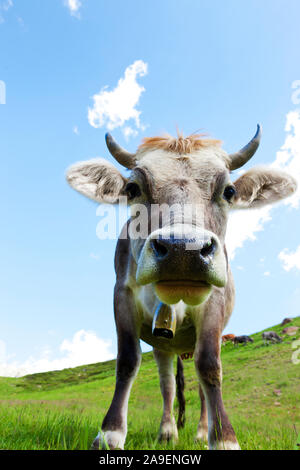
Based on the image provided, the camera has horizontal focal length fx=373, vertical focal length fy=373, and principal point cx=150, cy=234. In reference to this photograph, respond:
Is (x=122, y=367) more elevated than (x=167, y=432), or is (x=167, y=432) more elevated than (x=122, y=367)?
(x=122, y=367)

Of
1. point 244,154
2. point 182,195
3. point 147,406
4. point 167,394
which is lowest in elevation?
point 167,394

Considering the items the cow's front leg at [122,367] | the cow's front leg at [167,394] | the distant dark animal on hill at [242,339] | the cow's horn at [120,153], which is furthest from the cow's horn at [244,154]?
the distant dark animal on hill at [242,339]

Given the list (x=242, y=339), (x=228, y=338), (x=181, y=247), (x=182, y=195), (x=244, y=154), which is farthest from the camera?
(x=228, y=338)

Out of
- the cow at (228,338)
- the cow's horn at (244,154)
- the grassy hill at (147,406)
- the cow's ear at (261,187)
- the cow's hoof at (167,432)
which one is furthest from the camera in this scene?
the cow at (228,338)

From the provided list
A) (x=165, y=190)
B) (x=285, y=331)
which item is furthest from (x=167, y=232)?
(x=285, y=331)

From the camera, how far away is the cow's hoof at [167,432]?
15.9 feet

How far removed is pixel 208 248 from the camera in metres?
2.61

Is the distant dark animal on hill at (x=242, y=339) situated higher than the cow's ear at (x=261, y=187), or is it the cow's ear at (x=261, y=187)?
the distant dark animal on hill at (x=242, y=339)

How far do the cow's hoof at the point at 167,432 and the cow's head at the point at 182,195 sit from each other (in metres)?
2.63

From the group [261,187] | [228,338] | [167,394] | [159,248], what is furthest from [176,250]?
[228,338]

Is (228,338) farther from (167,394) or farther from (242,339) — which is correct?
(167,394)

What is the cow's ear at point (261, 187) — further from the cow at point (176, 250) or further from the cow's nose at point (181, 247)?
the cow's nose at point (181, 247)

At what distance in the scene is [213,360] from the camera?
10.9ft

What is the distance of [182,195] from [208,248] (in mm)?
805
